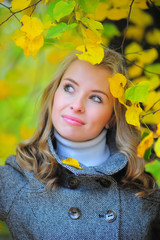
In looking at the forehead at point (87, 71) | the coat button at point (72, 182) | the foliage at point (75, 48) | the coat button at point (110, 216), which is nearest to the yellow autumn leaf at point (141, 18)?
the foliage at point (75, 48)

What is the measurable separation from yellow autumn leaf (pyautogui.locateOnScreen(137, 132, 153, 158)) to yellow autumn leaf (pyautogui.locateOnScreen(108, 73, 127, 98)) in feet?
0.96

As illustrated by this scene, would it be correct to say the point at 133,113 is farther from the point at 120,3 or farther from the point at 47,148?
the point at 120,3

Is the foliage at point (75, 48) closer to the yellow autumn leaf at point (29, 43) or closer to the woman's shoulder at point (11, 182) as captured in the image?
the yellow autumn leaf at point (29, 43)

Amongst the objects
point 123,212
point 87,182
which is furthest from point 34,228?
point 123,212

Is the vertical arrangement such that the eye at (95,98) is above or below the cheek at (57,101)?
below

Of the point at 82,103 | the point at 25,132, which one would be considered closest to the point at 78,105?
the point at 82,103

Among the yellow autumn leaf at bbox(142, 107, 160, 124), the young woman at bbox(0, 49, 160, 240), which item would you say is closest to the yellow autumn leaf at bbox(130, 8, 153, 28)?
the young woman at bbox(0, 49, 160, 240)

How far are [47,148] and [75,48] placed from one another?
0.54 meters

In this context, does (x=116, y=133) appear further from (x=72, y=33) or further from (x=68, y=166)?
(x=72, y=33)

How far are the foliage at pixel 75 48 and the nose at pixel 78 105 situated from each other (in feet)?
0.75

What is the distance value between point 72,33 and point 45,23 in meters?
0.76

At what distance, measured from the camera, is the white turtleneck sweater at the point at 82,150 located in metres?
1.60

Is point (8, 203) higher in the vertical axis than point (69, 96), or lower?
lower

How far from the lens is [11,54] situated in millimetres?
2814
